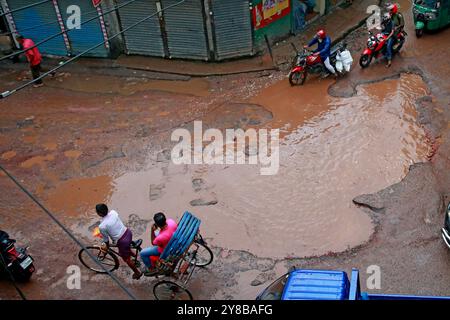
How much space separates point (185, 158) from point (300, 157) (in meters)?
2.52

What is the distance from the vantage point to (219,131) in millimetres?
11461

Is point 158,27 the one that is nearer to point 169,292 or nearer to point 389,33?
point 389,33

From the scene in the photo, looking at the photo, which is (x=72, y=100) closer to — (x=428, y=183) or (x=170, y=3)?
(x=170, y=3)

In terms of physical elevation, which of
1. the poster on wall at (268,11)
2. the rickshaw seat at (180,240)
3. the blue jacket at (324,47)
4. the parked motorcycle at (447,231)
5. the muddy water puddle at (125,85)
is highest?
the poster on wall at (268,11)

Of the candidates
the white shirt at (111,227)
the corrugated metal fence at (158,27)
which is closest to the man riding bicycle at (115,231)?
the white shirt at (111,227)

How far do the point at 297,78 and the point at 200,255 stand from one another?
6255 mm

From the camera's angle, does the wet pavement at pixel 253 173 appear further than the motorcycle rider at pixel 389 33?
No

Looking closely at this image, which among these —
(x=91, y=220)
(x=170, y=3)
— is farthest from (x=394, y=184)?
(x=170, y=3)

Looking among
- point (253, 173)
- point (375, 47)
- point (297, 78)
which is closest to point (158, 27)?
point (297, 78)

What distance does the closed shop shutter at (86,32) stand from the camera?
14184 millimetres

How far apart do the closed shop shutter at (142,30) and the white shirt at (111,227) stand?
7923 millimetres

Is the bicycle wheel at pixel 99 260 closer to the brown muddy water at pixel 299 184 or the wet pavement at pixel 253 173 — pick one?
the wet pavement at pixel 253 173

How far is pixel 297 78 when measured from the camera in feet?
42.2

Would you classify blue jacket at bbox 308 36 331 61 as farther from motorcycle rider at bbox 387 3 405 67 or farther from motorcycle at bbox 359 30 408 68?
motorcycle rider at bbox 387 3 405 67
